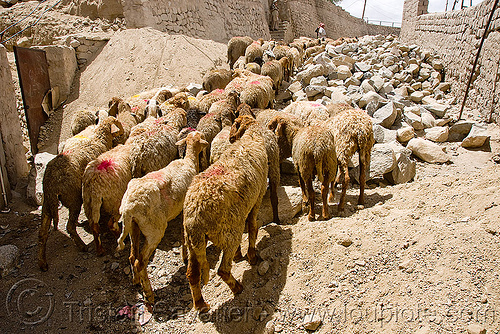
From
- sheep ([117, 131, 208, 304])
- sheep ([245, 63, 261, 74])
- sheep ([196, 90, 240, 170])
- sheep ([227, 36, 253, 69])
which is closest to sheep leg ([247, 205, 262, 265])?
sheep ([117, 131, 208, 304])

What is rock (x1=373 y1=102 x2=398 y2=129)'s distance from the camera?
7.47m

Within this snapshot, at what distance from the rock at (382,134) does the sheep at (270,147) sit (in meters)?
2.90

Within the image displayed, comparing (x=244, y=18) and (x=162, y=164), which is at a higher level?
(x=244, y=18)

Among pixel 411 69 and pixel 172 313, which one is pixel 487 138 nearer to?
pixel 411 69

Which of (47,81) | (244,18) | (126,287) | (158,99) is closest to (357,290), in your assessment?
(126,287)

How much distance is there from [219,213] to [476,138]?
6687mm

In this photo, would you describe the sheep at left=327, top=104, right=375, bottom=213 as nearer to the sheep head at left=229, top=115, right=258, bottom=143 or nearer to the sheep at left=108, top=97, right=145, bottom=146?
the sheep head at left=229, top=115, right=258, bottom=143

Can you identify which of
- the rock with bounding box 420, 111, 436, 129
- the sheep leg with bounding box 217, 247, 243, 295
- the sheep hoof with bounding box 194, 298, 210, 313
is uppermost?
the rock with bounding box 420, 111, 436, 129

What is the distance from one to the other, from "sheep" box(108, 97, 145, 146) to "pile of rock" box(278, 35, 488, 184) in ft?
14.9

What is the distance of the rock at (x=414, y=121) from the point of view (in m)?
7.84

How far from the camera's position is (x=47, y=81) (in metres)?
9.77

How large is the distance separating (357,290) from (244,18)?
21470 mm

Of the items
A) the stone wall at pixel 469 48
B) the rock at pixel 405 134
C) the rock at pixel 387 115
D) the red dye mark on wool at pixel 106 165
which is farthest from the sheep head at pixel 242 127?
the stone wall at pixel 469 48

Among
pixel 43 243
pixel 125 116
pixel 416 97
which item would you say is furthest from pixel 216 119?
pixel 416 97
